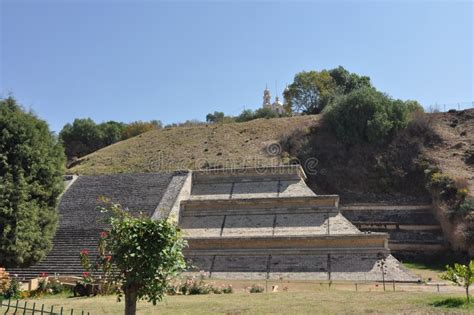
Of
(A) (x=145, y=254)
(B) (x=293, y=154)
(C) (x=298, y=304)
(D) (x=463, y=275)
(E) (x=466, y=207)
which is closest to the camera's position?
(A) (x=145, y=254)

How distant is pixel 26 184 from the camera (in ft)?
48.8

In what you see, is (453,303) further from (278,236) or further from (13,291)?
(13,291)

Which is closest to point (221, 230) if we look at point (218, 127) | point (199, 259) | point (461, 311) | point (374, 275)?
point (199, 259)

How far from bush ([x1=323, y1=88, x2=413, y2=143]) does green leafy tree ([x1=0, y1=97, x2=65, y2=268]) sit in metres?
24.8

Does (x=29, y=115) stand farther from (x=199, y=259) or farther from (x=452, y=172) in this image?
(x=452, y=172)

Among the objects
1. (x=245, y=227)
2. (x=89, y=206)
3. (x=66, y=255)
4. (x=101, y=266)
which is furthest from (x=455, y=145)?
(x=101, y=266)

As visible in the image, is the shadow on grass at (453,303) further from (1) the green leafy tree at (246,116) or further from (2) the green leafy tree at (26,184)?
(1) the green leafy tree at (246,116)

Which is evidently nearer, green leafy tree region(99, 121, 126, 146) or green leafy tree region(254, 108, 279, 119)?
green leafy tree region(254, 108, 279, 119)

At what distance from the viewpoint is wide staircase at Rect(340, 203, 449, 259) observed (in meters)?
24.8

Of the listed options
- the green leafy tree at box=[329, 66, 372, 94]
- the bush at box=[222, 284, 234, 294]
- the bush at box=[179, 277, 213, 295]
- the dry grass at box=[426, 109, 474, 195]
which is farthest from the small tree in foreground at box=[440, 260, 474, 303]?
the green leafy tree at box=[329, 66, 372, 94]

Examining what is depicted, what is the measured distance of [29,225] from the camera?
15.0 metres

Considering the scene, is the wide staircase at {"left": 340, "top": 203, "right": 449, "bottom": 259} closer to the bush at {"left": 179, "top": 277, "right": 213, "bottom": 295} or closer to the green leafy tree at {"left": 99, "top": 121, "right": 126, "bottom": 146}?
the bush at {"left": 179, "top": 277, "right": 213, "bottom": 295}

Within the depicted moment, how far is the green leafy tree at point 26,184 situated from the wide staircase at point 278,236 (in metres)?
5.89

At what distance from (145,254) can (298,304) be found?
20.0 feet
